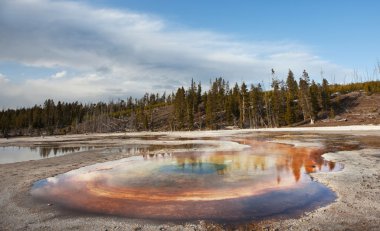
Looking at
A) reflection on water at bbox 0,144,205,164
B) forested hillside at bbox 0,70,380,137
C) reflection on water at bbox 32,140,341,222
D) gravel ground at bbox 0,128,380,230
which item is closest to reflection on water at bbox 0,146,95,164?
reflection on water at bbox 0,144,205,164

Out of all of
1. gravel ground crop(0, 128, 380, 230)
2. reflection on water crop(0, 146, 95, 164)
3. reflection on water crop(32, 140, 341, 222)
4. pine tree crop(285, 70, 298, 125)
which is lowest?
reflection on water crop(0, 146, 95, 164)

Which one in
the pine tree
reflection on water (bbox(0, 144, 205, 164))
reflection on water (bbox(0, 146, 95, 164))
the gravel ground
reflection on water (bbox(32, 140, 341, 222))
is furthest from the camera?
the pine tree

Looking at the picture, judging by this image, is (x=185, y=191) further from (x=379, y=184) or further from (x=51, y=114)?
(x=51, y=114)

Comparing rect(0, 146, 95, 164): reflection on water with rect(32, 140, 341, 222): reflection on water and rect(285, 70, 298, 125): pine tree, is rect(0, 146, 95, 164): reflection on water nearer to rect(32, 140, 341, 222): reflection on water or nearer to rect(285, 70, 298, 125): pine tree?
rect(32, 140, 341, 222): reflection on water

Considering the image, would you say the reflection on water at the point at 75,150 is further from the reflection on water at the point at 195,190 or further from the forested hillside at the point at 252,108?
the forested hillside at the point at 252,108

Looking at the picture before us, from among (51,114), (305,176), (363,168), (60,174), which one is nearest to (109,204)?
(60,174)

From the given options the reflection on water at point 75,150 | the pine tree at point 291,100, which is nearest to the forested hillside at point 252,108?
the pine tree at point 291,100

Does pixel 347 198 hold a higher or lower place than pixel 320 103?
lower

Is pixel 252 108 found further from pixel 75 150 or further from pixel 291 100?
pixel 75 150

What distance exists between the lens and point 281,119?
8581cm

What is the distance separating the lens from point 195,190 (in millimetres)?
13844

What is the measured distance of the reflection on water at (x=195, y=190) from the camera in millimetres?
10664

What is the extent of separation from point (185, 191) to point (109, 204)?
3574 mm

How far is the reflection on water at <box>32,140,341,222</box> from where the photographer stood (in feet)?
35.0
